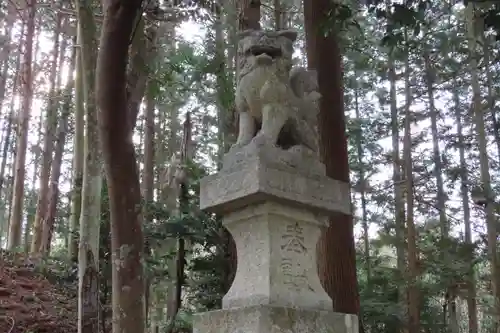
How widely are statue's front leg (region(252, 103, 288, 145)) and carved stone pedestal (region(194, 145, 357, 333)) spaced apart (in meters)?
0.14

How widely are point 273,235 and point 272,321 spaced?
1.62 feet

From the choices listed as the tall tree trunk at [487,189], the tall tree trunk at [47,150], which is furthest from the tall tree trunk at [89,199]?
the tall tree trunk at [47,150]

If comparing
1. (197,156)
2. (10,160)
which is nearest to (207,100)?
(197,156)

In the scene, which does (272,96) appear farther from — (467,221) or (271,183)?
(467,221)

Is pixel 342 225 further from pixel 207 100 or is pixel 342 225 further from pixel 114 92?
pixel 207 100

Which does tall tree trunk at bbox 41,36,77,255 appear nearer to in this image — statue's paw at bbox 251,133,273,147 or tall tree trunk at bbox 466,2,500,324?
tall tree trunk at bbox 466,2,500,324

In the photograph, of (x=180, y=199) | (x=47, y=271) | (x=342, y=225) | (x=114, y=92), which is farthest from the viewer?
(x=47, y=271)

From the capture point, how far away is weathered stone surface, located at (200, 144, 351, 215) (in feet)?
10.2

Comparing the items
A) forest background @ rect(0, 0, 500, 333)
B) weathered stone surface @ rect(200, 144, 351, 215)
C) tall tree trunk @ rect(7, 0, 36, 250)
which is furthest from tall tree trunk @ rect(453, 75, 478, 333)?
tall tree trunk @ rect(7, 0, 36, 250)

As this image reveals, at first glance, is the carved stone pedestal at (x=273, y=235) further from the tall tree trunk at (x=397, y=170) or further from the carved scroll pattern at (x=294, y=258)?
the tall tree trunk at (x=397, y=170)

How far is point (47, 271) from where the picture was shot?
9.56 metres

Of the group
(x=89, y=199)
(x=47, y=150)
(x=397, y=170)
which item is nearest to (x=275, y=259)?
(x=89, y=199)

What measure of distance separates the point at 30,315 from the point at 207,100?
6616 mm

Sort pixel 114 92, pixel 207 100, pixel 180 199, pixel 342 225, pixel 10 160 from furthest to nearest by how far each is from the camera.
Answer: pixel 10 160
pixel 207 100
pixel 180 199
pixel 342 225
pixel 114 92
